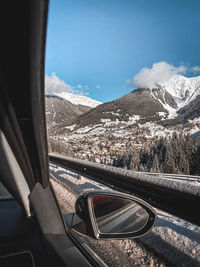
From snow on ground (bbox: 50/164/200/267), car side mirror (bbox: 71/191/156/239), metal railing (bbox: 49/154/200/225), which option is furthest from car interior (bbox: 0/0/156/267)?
metal railing (bbox: 49/154/200/225)

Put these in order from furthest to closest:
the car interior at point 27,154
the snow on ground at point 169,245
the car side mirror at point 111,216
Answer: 1. the snow on ground at point 169,245
2. the car side mirror at point 111,216
3. the car interior at point 27,154

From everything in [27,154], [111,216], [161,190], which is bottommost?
[111,216]

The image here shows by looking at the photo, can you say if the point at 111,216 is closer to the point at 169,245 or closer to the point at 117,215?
the point at 117,215

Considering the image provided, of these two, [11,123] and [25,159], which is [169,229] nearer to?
[25,159]

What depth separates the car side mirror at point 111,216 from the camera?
1209 millimetres

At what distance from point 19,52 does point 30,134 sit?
1.62 ft

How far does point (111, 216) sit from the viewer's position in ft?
4.54

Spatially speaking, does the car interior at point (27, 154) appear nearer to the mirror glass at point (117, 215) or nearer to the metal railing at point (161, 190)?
the mirror glass at point (117, 215)

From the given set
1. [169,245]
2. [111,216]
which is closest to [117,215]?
[111,216]

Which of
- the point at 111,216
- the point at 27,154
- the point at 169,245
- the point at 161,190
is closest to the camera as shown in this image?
the point at 27,154

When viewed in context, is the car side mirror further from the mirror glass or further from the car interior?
the car interior

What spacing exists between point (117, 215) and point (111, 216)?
0.05m

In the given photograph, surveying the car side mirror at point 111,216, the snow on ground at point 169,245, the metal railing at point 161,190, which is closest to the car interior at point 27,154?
the car side mirror at point 111,216

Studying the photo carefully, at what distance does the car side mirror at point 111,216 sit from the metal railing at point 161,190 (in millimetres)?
314
